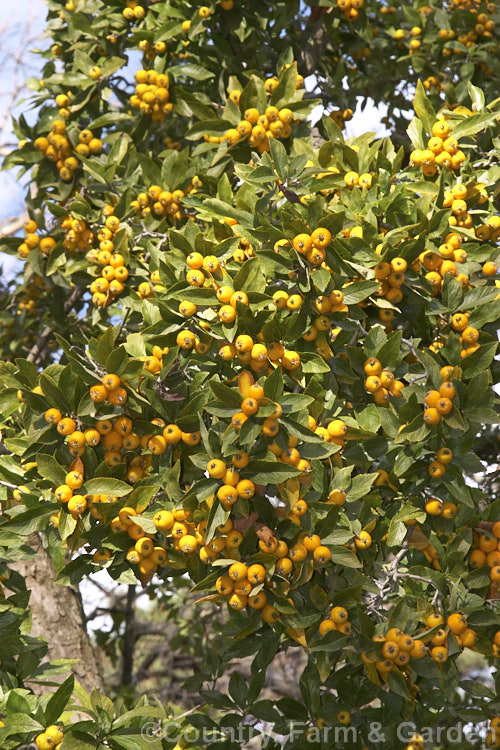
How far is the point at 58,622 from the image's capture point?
4.19 m

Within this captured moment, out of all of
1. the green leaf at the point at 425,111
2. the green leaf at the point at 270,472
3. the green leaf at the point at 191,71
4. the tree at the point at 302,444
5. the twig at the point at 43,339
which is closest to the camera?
the green leaf at the point at 270,472

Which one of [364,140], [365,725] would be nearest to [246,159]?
[364,140]

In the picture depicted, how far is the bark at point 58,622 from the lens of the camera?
13.6 ft

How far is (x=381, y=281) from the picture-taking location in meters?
2.78

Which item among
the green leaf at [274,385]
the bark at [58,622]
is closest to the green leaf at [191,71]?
the green leaf at [274,385]

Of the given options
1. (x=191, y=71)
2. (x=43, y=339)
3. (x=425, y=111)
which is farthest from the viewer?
(x=43, y=339)

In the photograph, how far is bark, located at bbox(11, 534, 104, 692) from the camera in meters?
4.14

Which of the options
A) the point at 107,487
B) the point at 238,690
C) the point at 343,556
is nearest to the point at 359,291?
the point at 343,556

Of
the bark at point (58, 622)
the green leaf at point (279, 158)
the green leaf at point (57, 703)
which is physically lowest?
the bark at point (58, 622)

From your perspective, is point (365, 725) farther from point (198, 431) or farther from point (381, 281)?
point (381, 281)

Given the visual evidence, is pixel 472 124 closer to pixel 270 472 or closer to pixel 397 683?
pixel 270 472

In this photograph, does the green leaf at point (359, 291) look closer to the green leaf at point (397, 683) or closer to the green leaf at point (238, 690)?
the green leaf at point (397, 683)

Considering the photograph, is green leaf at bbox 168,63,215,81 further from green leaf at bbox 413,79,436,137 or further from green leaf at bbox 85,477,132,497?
green leaf at bbox 85,477,132,497

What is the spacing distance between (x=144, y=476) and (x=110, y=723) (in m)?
0.97
